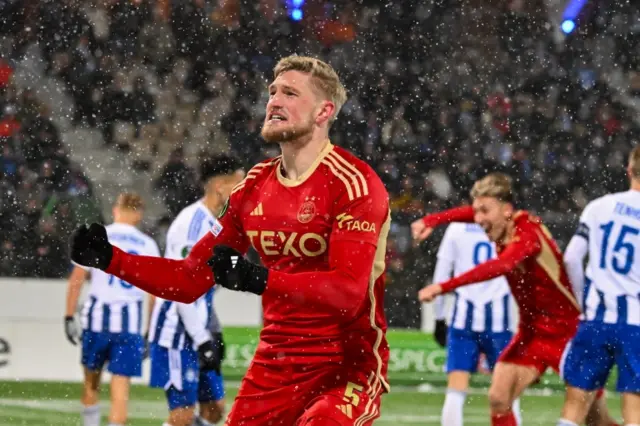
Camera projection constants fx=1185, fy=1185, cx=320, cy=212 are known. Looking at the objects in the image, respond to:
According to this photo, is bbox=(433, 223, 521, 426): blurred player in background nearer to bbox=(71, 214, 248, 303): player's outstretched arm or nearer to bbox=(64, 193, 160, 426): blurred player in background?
bbox=(64, 193, 160, 426): blurred player in background

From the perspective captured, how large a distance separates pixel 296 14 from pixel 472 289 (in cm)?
751

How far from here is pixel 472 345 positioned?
8.13 metres

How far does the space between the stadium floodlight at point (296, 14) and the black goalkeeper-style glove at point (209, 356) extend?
342 inches

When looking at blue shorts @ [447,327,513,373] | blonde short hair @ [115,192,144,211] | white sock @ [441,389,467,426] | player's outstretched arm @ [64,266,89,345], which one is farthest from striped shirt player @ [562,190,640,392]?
player's outstretched arm @ [64,266,89,345]

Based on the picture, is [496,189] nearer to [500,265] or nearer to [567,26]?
[500,265]

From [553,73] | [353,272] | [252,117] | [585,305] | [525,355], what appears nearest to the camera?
[353,272]

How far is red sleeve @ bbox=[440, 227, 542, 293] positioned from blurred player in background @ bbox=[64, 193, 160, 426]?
7.09ft

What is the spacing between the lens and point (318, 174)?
146 inches

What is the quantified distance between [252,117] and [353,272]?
10464 millimetres

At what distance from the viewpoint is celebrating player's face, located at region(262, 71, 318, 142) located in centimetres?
371

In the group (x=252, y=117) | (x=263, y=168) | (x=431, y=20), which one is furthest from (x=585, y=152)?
(x=263, y=168)

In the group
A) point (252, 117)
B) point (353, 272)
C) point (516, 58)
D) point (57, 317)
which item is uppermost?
point (516, 58)

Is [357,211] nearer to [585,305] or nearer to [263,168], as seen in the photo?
[263,168]

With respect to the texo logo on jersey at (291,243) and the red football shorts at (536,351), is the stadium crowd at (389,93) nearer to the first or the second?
the red football shorts at (536,351)
